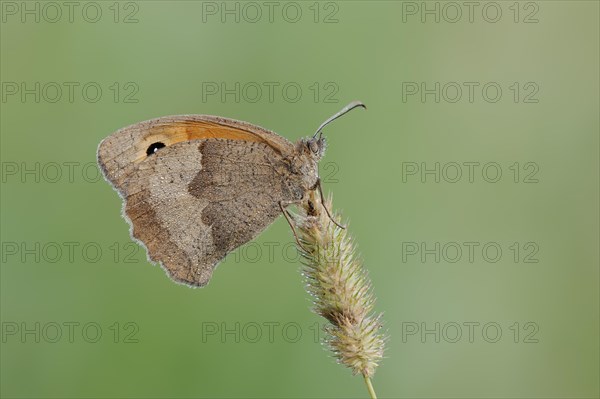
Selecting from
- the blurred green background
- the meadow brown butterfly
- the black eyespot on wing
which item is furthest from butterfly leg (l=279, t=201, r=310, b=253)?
the blurred green background

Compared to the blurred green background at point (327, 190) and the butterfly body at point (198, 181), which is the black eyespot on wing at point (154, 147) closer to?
the butterfly body at point (198, 181)

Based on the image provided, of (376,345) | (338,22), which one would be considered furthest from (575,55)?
(376,345)

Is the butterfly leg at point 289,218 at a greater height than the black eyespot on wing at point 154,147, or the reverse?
the black eyespot on wing at point 154,147

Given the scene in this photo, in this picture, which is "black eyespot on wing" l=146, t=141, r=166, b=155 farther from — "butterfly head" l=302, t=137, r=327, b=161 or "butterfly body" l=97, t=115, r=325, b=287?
"butterfly head" l=302, t=137, r=327, b=161

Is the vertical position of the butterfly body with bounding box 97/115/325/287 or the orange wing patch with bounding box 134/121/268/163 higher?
the orange wing patch with bounding box 134/121/268/163

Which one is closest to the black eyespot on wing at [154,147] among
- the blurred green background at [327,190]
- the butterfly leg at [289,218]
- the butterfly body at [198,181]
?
the butterfly body at [198,181]

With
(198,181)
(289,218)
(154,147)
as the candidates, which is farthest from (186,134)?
(289,218)

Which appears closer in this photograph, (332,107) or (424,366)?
(424,366)

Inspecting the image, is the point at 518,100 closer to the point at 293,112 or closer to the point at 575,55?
the point at 575,55

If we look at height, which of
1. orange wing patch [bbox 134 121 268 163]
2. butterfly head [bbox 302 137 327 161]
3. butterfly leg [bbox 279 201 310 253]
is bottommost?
butterfly leg [bbox 279 201 310 253]
